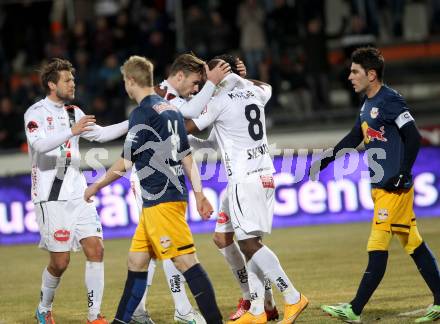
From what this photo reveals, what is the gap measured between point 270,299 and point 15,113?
37.5 ft

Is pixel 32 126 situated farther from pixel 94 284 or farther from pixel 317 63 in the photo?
pixel 317 63

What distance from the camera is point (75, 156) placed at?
8.89 meters

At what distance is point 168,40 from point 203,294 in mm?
13254

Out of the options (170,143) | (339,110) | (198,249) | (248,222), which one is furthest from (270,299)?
(339,110)

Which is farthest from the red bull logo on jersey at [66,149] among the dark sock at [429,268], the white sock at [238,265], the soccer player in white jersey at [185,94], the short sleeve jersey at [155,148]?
the dark sock at [429,268]

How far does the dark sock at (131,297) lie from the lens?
7500mm

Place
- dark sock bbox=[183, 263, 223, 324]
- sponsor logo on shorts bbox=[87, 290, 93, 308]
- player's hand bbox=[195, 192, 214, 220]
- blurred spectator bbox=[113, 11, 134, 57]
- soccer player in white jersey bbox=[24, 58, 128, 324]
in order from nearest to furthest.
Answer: dark sock bbox=[183, 263, 223, 324] < player's hand bbox=[195, 192, 214, 220] < sponsor logo on shorts bbox=[87, 290, 93, 308] < soccer player in white jersey bbox=[24, 58, 128, 324] < blurred spectator bbox=[113, 11, 134, 57]

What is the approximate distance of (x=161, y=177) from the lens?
7375 millimetres

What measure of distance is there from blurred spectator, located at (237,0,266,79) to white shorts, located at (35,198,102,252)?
436 inches

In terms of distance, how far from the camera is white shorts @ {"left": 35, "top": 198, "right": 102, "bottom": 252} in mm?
8625

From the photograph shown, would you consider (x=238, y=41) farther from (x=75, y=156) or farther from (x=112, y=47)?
(x=75, y=156)

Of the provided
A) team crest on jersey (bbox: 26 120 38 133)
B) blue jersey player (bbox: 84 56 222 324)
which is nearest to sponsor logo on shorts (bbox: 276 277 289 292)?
blue jersey player (bbox: 84 56 222 324)

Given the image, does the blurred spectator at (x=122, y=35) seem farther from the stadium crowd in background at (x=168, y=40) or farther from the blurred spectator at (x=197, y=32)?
the blurred spectator at (x=197, y=32)

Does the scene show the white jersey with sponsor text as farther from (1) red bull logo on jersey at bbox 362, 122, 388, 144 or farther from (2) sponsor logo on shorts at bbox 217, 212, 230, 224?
(1) red bull logo on jersey at bbox 362, 122, 388, 144
